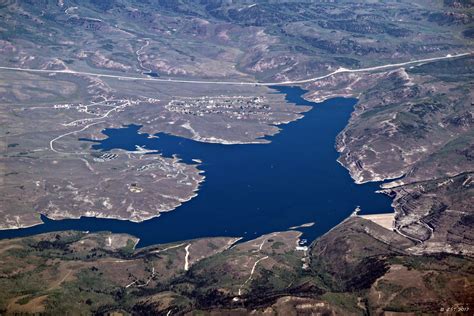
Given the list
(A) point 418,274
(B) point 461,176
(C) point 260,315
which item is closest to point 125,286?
(C) point 260,315

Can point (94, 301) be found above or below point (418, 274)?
below

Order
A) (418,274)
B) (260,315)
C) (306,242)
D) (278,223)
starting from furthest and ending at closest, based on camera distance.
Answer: (278,223) < (306,242) < (418,274) < (260,315)

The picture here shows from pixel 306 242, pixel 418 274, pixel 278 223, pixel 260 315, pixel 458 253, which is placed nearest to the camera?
pixel 260 315

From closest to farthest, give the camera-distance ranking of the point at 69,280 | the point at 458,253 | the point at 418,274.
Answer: the point at 418,274 < the point at 69,280 < the point at 458,253

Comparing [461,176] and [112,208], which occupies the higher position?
[461,176]

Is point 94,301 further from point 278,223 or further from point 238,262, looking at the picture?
point 278,223

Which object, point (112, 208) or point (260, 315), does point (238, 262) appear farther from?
point (112, 208)

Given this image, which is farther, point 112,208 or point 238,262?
point 112,208

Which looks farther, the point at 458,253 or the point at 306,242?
the point at 306,242

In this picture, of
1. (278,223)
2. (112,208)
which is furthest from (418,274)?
(112,208)
